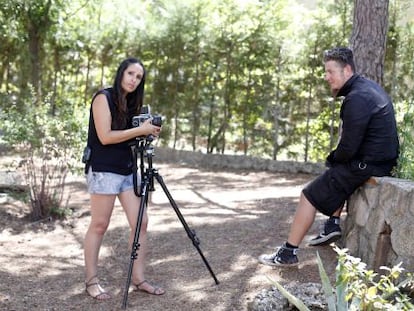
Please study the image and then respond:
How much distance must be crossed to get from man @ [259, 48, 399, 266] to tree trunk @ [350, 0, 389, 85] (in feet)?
4.26

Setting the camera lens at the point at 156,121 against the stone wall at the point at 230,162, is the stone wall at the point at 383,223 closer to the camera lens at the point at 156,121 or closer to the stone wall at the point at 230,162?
the camera lens at the point at 156,121

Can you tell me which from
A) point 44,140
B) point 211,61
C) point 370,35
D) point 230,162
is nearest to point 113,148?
point 44,140

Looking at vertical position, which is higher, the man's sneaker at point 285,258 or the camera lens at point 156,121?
the camera lens at point 156,121

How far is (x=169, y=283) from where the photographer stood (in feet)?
13.6

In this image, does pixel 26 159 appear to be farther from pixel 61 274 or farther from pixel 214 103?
pixel 214 103

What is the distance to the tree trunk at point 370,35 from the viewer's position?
17.3 ft

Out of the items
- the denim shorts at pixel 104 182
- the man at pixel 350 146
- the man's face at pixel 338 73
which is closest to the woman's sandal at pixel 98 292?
the denim shorts at pixel 104 182

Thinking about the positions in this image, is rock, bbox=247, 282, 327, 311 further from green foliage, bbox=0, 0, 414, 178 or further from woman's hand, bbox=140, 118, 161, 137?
green foliage, bbox=0, 0, 414, 178

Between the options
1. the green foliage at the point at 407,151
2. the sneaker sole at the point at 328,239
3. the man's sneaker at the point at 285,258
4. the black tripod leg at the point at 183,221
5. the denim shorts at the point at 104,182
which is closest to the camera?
the denim shorts at the point at 104,182

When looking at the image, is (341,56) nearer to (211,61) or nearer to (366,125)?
(366,125)

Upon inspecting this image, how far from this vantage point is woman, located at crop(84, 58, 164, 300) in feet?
12.0

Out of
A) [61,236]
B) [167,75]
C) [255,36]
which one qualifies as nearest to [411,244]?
[61,236]

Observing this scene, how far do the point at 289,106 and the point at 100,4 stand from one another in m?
3.57

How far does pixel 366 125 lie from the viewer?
154 inches
